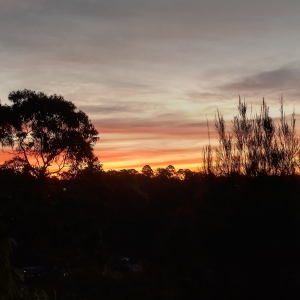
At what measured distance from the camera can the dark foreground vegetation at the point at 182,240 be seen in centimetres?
1400

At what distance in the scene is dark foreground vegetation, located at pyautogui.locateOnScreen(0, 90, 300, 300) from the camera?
14.0 meters

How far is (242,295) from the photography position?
14.2 m

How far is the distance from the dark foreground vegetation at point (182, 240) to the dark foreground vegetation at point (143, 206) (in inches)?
1.3

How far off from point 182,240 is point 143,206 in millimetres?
12652

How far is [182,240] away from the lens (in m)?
15.3

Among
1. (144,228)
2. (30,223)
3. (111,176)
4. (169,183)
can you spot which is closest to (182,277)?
(30,223)

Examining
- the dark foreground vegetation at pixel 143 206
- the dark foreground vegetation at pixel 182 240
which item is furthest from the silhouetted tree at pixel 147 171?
the dark foreground vegetation at pixel 182 240

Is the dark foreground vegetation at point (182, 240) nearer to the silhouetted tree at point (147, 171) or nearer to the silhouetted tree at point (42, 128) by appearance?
the silhouetted tree at point (42, 128)

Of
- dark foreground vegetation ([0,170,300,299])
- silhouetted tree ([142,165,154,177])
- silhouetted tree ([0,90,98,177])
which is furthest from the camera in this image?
silhouetted tree ([142,165,154,177])

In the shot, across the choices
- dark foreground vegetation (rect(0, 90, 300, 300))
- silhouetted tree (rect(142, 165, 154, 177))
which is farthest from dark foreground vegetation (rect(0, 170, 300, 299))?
silhouetted tree (rect(142, 165, 154, 177))

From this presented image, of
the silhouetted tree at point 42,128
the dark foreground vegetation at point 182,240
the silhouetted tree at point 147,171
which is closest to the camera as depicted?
the dark foreground vegetation at point 182,240

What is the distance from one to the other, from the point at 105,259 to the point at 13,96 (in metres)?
9.74

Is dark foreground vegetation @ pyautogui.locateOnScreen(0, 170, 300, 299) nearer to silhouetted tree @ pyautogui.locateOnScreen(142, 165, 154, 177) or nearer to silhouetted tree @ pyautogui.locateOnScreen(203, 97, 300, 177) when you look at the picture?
Result: silhouetted tree @ pyautogui.locateOnScreen(203, 97, 300, 177)

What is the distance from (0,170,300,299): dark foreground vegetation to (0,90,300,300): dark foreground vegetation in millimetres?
34
